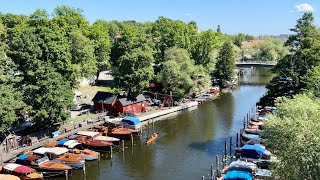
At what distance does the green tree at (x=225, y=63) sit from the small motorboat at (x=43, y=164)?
6435cm

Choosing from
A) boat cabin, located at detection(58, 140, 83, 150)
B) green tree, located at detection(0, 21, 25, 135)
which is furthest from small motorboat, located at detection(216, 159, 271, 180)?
green tree, located at detection(0, 21, 25, 135)

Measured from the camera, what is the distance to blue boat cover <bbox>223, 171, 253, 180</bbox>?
113ft

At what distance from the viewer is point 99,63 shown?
269ft

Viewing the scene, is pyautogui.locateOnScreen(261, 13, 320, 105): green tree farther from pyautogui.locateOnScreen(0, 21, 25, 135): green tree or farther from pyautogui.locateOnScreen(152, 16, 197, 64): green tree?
pyautogui.locateOnScreen(152, 16, 197, 64): green tree

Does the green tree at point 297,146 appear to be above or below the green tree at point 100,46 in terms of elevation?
below

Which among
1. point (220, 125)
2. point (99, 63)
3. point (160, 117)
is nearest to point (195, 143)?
point (220, 125)

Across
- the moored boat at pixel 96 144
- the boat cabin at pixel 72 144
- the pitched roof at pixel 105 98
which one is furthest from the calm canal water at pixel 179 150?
the pitched roof at pixel 105 98

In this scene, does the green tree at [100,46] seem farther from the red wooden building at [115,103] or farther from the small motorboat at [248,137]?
the small motorboat at [248,137]

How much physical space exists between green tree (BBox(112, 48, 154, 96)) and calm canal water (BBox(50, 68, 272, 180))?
7366mm

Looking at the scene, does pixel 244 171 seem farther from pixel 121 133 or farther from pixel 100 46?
pixel 100 46

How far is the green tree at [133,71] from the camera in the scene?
62.8 metres

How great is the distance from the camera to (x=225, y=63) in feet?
317

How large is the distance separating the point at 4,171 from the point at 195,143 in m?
23.9

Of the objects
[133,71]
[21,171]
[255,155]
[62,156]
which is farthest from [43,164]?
[133,71]
